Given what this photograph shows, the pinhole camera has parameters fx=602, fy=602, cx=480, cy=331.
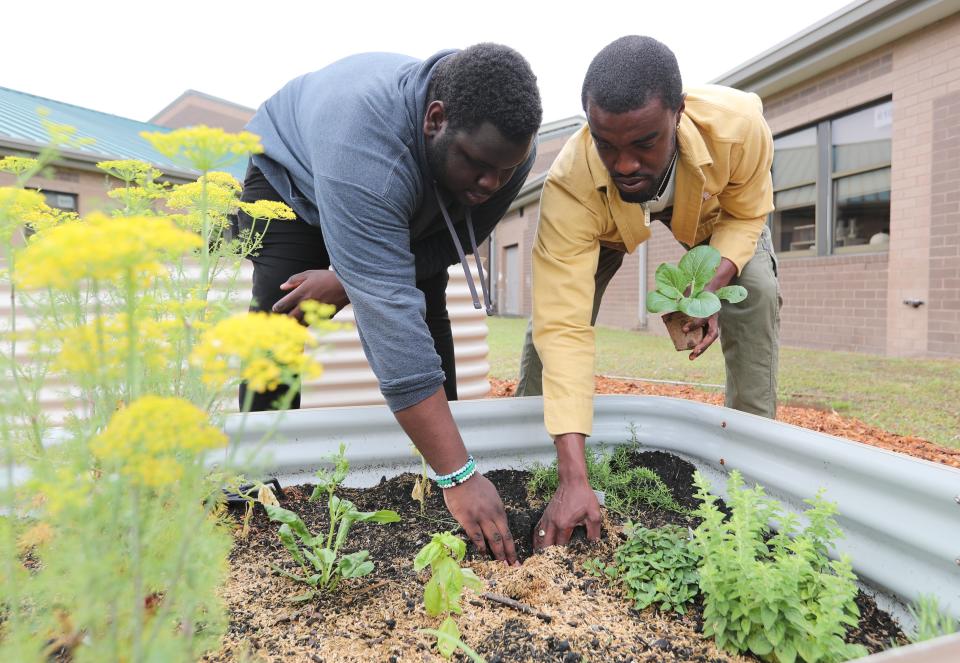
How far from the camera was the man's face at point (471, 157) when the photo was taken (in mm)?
1402

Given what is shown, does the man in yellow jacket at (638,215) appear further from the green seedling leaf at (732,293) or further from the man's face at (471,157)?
the man's face at (471,157)

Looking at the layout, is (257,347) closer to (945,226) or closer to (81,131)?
(945,226)

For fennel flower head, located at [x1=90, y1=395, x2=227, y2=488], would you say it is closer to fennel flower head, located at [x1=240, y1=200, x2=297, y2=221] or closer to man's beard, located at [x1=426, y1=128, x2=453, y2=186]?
fennel flower head, located at [x1=240, y1=200, x2=297, y2=221]

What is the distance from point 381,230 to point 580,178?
88 cm

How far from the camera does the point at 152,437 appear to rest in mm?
583

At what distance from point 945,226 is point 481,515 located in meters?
6.44

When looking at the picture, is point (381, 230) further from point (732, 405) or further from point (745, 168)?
point (732, 405)

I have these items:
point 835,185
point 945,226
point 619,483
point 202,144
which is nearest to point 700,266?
point 619,483

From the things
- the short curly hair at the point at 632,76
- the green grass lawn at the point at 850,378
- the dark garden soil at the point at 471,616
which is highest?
the short curly hair at the point at 632,76

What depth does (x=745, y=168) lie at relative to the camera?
220cm

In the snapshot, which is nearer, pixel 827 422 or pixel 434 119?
pixel 434 119

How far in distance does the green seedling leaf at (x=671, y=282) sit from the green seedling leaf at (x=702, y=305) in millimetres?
76

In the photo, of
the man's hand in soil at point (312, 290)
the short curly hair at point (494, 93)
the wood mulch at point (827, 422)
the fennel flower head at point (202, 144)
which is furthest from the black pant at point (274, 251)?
the wood mulch at point (827, 422)

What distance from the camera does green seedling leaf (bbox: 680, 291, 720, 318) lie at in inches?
74.8
